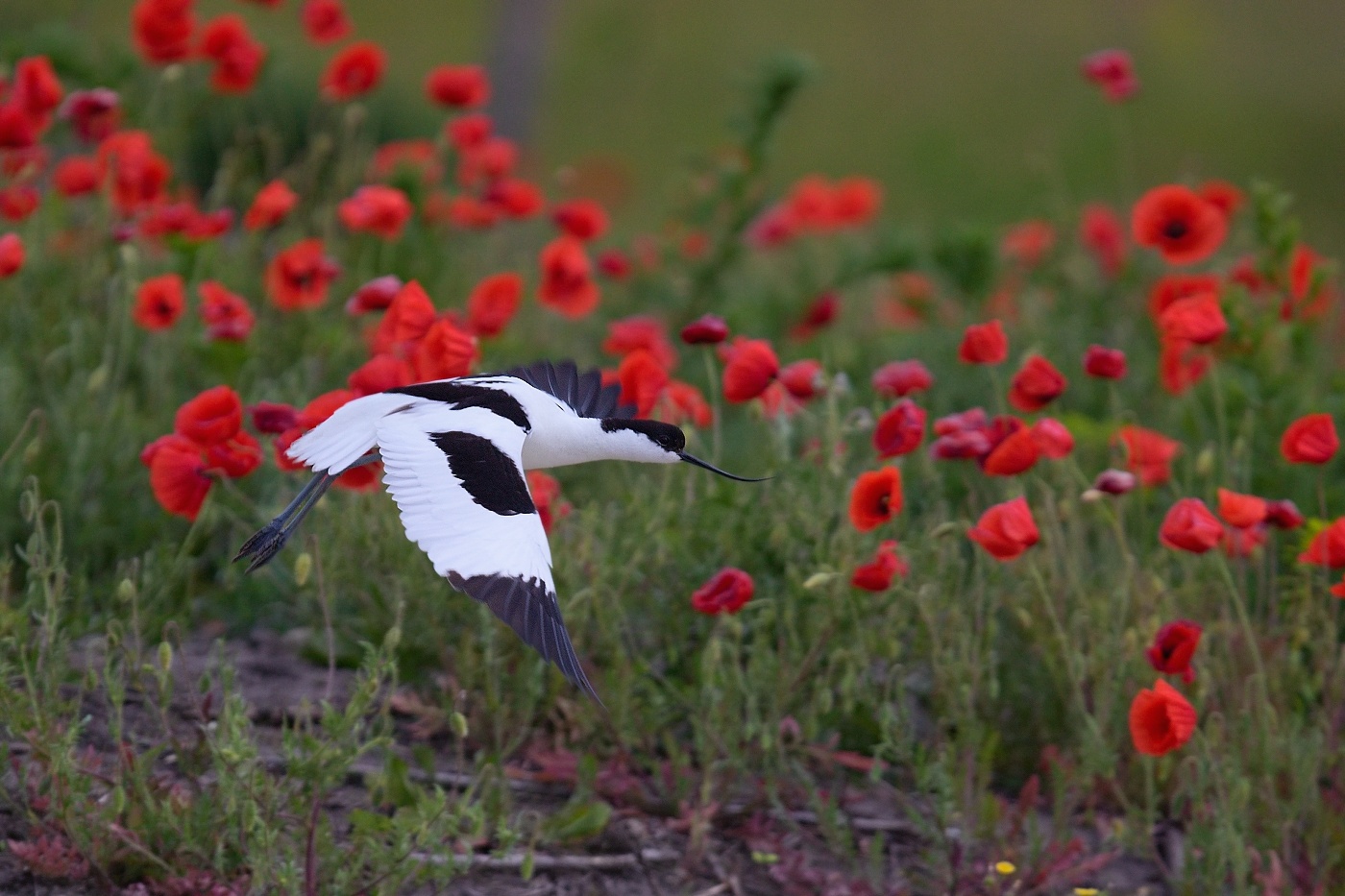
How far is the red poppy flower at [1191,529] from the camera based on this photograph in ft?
7.73

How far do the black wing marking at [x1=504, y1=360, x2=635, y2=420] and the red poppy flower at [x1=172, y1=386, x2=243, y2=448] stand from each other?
23.8 inches

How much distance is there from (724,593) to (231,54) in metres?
2.24

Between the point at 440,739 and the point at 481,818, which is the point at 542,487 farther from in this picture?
the point at 481,818

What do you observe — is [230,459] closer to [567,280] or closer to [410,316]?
[410,316]

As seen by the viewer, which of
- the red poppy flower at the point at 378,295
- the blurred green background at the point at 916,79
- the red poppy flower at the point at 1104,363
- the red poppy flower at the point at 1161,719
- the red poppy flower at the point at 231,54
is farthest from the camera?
the blurred green background at the point at 916,79

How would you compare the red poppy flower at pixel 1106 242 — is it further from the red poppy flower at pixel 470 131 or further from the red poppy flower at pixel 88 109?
the red poppy flower at pixel 88 109

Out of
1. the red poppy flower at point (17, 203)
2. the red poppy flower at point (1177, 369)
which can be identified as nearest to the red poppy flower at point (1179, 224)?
the red poppy flower at point (1177, 369)

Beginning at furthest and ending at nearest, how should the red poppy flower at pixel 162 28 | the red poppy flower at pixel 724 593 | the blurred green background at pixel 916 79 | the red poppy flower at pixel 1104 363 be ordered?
the blurred green background at pixel 916 79
the red poppy flower at pixel 162 28
the red poppy flower at pixel 1104 363
the red poppy flower at pixel 724 593

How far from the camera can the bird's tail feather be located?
2332mm

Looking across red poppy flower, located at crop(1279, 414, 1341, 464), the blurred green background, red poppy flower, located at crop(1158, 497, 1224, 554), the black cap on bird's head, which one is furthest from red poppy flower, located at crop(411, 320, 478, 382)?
the blurred green background

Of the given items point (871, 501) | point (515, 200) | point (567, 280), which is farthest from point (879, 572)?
point (515, 200)

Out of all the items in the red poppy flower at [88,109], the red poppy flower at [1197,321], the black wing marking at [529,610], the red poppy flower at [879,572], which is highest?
the red poppy flower at [88,109]

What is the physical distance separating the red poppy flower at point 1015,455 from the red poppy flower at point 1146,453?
1.77ft

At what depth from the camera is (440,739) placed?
284cm
